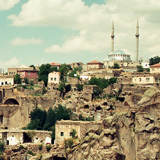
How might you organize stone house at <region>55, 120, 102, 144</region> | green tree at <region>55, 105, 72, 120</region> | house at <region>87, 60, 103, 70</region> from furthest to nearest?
1. house at <region>87, 60, 103, 70</region>
2. green tree at <region>55, 105, 72, 120</region>
3. stone house at <region>55, 120, 102, 144</region>

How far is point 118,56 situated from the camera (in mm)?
104438

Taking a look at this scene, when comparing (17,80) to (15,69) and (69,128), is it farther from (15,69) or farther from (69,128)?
(69,128)

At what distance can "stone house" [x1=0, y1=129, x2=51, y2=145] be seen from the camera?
48.8 meters

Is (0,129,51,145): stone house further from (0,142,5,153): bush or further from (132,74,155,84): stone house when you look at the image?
(132,74,155,84): stone house

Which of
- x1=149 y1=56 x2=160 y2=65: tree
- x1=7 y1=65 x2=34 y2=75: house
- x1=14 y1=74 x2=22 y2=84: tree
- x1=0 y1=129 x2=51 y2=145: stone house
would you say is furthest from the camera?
x1=149 y1=56 x2=160 y2=65: tree

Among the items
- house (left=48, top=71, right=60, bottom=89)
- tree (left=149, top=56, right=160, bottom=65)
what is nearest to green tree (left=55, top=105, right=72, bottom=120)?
house (left=48, top=71, right=60, bottom=89)

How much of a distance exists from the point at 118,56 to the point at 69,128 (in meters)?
60.8

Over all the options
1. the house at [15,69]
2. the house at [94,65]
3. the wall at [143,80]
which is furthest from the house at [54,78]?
the house at [94,65]

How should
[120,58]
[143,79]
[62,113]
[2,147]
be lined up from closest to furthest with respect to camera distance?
[2,147], [62,113], [143,79], [120,58]

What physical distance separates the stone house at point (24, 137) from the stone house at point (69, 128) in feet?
9.45

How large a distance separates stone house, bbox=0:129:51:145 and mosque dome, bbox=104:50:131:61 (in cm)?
5585

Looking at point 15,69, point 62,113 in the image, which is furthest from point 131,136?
point 15,69

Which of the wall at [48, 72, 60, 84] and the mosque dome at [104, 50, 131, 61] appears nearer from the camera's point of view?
the wall at [48, 72, 60, 84]

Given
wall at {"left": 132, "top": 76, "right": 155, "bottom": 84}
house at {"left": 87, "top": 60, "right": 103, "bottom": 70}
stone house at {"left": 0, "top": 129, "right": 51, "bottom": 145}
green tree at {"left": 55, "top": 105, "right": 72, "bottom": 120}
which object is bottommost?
stone house at {"left": 0, "top": 129, "right": 51, "bottom": 145}
